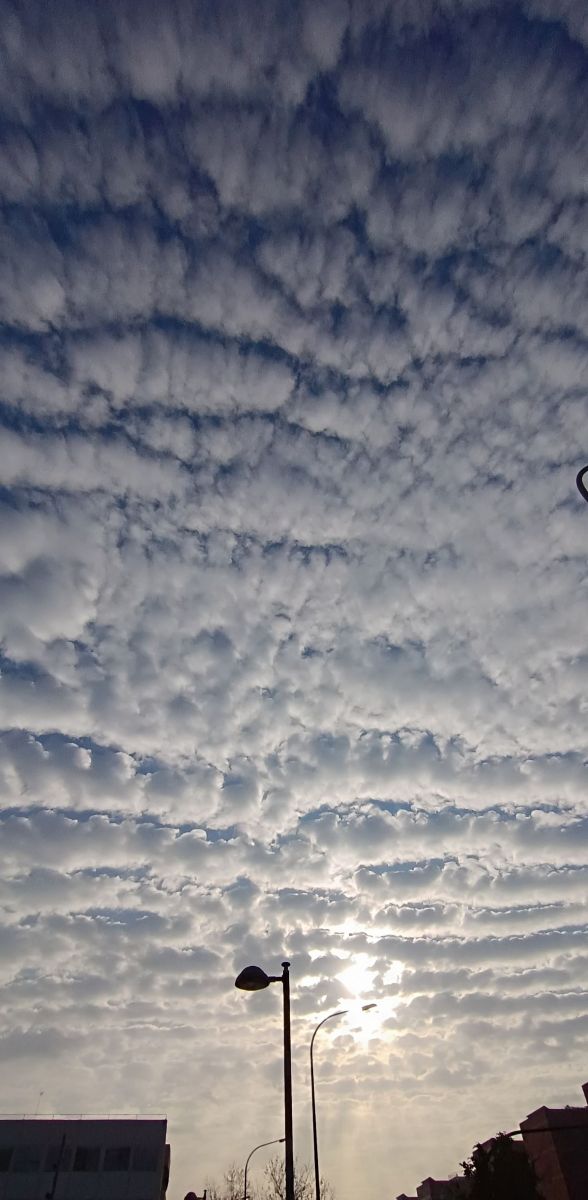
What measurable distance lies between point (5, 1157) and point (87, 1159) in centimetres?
799

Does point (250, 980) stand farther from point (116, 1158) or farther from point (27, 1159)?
point (27, 1159)

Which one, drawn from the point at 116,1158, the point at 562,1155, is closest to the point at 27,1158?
the point at 116,1158

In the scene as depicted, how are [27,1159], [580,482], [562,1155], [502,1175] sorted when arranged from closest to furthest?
[580,482] → [502,1175] → [562,1155] → [27,1159]

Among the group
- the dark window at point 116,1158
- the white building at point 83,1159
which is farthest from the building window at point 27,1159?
the dark window at point 116,1158

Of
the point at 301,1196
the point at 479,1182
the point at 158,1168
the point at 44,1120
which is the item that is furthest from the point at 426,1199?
the point at 479,1182

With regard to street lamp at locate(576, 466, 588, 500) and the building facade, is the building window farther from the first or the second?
street lamp at locate(576, 466, 588, 500)

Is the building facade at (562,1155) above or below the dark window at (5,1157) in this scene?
below

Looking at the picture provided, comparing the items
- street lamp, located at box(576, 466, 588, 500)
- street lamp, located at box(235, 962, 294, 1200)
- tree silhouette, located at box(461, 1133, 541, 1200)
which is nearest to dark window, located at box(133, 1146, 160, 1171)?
tree silhouette, located at box(461, 1133, 541, 1200)

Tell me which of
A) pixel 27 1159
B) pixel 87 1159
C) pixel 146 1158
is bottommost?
pixel 146 1158

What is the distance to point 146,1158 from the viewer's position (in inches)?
2667

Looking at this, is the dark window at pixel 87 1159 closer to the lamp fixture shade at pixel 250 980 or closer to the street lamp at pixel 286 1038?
the street lamp at pixel 286 1038

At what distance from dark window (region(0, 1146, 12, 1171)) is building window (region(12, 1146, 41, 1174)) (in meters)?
0.46

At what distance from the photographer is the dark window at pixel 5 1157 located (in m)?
68.3

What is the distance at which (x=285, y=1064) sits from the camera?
1284 centimetres
